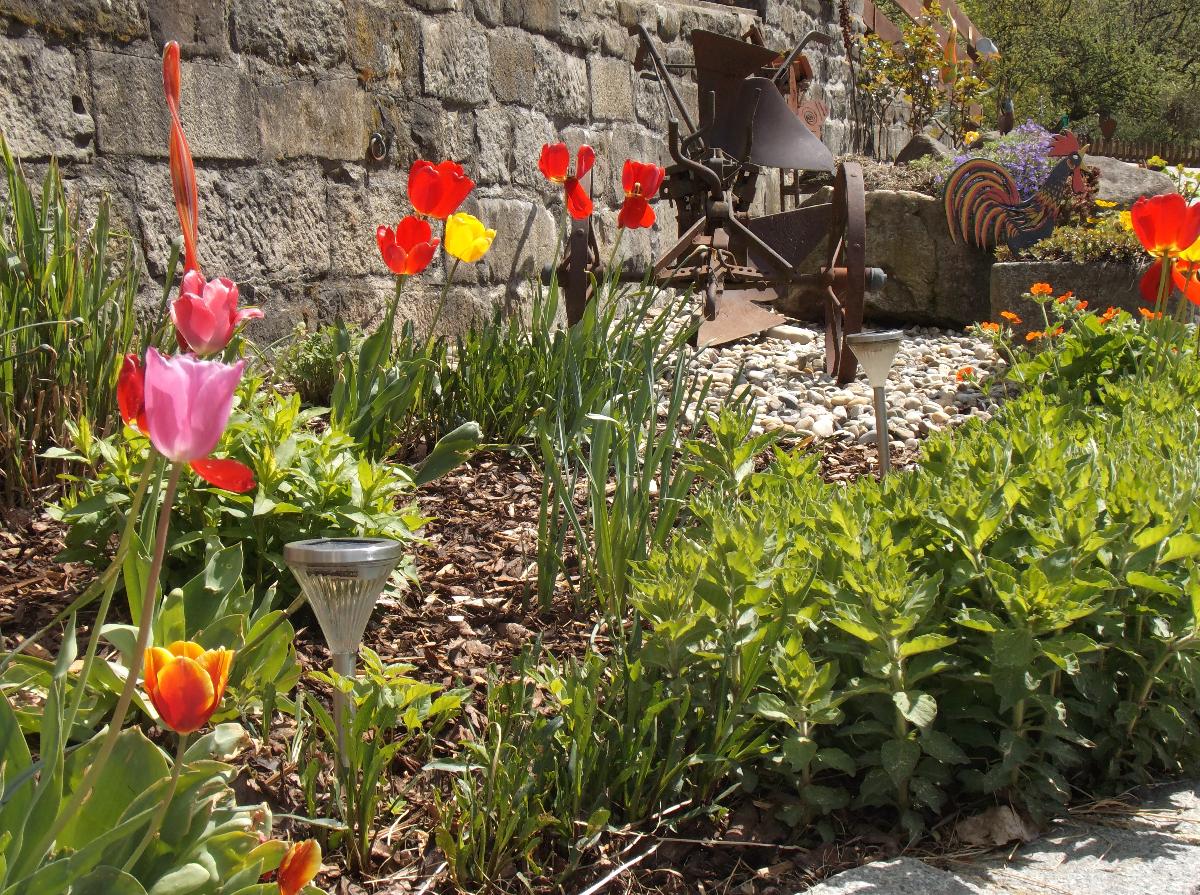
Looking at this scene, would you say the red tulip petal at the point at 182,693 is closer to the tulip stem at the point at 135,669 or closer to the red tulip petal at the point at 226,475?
the tulip stem at the point at 135,669

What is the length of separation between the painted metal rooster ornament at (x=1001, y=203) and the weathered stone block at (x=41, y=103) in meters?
4.22

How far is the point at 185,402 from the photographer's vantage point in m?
0.85

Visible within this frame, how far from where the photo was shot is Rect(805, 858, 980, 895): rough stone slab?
4.92 feet

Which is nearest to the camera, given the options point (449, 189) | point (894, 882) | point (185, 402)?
point (185, 402)

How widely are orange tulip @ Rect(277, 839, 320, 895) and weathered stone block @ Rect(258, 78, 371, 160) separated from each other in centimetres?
315

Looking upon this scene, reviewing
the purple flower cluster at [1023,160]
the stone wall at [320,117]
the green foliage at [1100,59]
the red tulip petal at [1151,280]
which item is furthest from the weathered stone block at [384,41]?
the green foliage at [1100,59]

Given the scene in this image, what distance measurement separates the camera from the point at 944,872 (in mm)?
1548

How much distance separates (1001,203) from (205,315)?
5360mm

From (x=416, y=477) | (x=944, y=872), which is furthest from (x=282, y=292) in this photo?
(x=944, y=872)

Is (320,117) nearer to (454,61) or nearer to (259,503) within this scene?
(454,61)

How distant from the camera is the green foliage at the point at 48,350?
2.33 metres

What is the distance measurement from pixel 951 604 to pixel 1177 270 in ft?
4.78

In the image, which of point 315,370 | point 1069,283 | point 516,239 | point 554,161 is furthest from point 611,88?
point 315,370

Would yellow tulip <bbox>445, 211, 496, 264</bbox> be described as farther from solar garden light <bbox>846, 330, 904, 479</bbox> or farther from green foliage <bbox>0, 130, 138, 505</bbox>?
solar garden light <bbox>846, 330, 904, 479</bbox>
